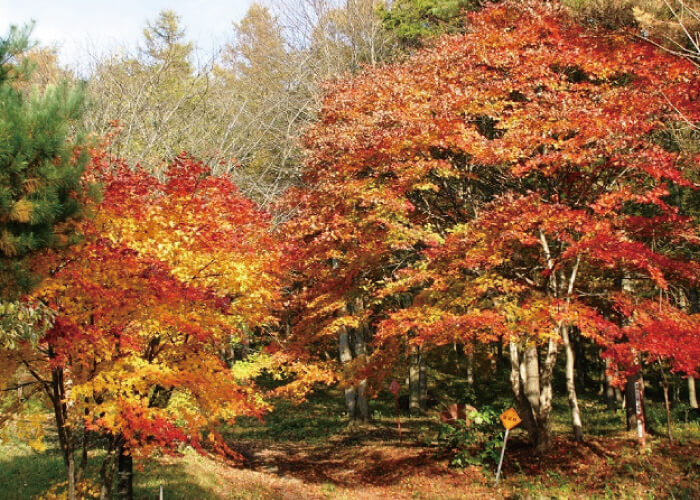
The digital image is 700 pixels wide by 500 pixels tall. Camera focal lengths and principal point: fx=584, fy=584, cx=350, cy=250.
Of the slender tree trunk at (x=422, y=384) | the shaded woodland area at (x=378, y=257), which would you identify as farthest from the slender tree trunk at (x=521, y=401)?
the slender tree trunk at (x=422, y=384)

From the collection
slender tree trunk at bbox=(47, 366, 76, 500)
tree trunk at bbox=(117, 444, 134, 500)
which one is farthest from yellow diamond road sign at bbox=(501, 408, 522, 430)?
slender tree trunk at bbox=(47, 366, 76, 500)

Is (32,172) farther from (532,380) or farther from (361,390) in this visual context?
(361,390)

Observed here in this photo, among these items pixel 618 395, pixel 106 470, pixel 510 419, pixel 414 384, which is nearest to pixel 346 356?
pixel 414 384

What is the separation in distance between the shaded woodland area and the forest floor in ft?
0.32

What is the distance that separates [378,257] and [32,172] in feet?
33.2

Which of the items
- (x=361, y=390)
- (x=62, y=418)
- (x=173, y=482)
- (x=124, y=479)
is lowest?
(x=173, y=482)

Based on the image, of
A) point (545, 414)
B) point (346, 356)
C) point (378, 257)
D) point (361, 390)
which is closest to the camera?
point (545, 414)

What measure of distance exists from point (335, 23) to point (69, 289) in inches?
965

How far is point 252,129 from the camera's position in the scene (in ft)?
77.2

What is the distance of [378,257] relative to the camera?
53.2 ft

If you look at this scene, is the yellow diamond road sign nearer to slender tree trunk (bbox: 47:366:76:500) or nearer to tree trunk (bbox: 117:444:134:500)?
tree trunk (bbox: 117:444:134:500)

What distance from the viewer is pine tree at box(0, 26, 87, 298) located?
23.2ft

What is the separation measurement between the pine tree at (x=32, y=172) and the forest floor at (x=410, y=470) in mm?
8156

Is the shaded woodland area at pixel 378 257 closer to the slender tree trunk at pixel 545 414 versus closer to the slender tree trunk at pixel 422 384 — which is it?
the slender tree trunk at pixel 545 414
